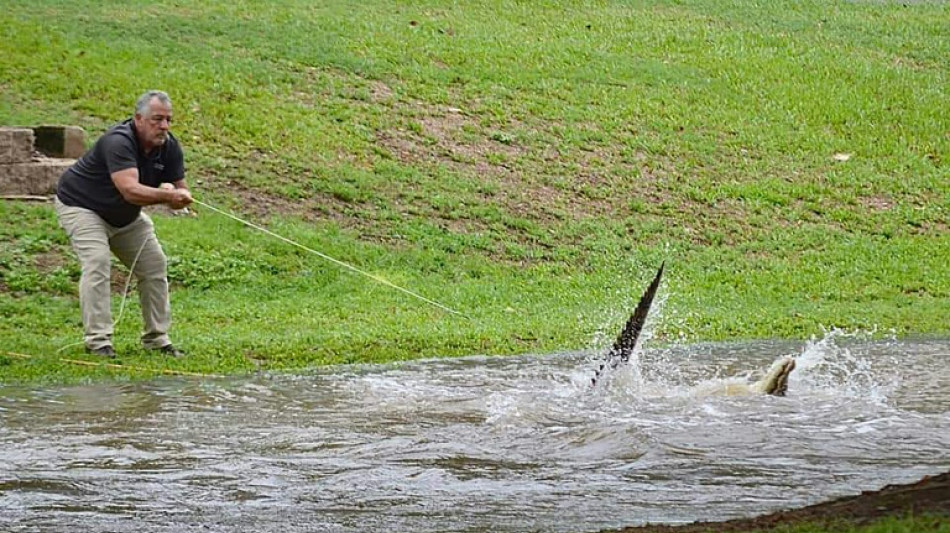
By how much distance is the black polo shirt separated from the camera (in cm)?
996

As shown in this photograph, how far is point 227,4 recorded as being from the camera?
22250mm

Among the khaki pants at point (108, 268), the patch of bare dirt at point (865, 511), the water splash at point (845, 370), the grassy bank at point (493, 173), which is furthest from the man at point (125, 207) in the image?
the patch of bare dirt at point (865, 511)

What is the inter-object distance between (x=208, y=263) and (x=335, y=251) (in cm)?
133

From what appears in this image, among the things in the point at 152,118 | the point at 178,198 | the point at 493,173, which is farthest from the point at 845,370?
the point at 493,173

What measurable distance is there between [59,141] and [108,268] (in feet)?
15.9

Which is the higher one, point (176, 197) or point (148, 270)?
point (176, 197)

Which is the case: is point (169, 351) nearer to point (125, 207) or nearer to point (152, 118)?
point (125, 207)

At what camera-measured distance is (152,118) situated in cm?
978

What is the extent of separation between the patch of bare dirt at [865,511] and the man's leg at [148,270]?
6302 millimetres

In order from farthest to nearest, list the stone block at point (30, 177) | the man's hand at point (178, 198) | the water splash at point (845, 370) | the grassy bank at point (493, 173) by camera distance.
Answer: the stone block at point (30, 177)
the grassy bank at point (493, 173)
the man's hand at point (178, 198)
the water splash at point (845, 370)

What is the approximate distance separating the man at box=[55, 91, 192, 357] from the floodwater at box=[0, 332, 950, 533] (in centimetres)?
97

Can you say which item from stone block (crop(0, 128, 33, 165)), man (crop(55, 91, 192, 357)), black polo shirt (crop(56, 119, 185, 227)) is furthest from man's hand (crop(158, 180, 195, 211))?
stone block (crop(0, 128, 33, 165))

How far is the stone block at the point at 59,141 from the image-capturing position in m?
14.5

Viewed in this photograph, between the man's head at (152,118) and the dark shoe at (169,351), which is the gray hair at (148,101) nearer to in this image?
the man's head at (152,118)
